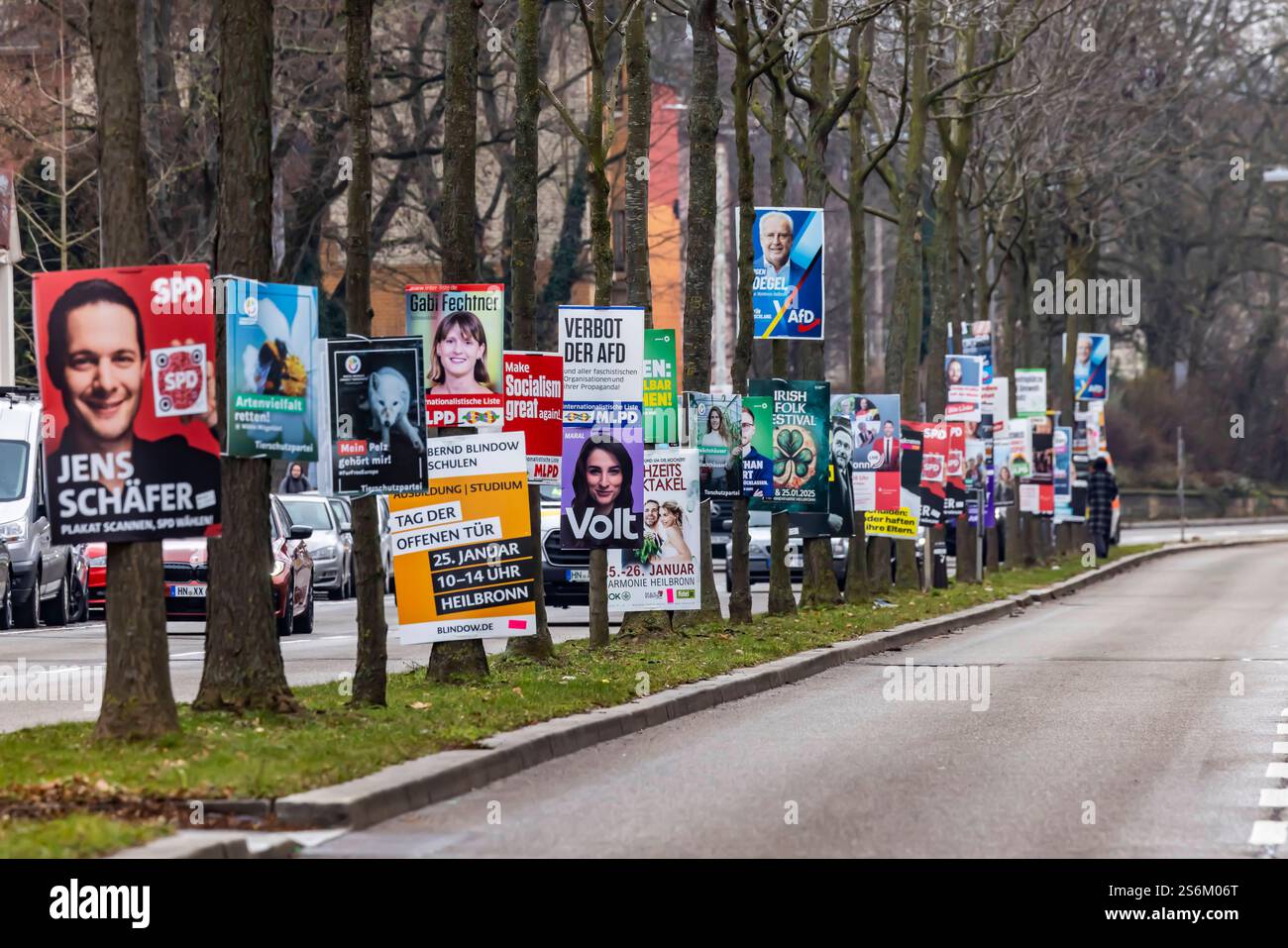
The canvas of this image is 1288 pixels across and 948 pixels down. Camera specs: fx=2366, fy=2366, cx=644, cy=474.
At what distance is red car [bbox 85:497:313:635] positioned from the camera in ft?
89.2

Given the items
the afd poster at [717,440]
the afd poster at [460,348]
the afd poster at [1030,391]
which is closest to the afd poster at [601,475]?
the afd poster at [717,440]

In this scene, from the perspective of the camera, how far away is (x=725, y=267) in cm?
8156

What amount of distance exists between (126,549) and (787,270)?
564 inches

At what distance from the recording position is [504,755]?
1293cm

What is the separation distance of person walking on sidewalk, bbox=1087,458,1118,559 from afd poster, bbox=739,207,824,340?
3554cm

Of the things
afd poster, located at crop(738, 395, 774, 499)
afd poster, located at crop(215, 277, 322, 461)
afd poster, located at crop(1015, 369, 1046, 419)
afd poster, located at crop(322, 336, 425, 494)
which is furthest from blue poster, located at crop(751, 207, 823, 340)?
afd poster, located at crop(1015, 369, 1046, 419)

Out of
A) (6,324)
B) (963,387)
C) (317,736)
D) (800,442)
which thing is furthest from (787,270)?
(6,324)

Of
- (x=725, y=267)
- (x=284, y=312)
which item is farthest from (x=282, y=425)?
(x=725, y=267)

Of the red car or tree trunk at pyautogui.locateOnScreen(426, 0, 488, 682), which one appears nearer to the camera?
tree trunk at pyautogui.locateOnScreen(426, 0, 488, 682)

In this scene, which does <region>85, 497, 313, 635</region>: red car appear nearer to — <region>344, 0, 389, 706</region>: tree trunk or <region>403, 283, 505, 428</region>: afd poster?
<region>403, 283, 505, 428</region>: afd poster

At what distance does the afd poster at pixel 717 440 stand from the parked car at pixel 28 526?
345 inches

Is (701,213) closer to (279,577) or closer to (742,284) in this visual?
(742,284)

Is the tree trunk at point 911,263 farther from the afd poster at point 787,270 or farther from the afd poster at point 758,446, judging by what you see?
the afd poster at point 758,446
